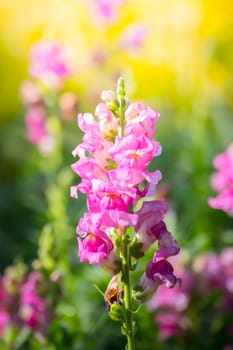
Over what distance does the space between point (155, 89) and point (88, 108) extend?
4.07 ft

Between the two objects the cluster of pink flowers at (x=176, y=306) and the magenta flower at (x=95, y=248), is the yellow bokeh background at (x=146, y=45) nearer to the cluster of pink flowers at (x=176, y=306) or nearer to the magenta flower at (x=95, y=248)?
the cluster of pink flowers at (x=176, y=306)

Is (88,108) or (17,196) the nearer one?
(17,196)

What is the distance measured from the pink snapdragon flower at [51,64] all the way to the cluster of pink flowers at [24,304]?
→ 92cm

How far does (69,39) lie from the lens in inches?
239

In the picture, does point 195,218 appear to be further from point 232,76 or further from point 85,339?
point 232,76

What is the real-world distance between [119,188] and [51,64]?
6.03 ft

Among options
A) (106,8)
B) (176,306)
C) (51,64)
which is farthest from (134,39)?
(176,306)

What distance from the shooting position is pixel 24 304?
8.98 ft

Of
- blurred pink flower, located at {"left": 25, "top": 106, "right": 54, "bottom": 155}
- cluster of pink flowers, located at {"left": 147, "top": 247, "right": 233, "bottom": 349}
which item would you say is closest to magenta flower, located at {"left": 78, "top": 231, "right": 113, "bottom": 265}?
cluster of pink flowers, located at {"left": 147, "top": 247, "right": 233, "bottom": 349}

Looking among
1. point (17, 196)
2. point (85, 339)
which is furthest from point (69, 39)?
point (85, 339)

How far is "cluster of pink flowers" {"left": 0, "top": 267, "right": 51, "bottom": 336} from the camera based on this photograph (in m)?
2.57

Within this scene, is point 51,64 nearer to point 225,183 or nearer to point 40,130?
point 40,130

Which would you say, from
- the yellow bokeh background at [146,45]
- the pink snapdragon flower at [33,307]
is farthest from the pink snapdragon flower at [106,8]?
the pink snapdragon flower at [33,307]

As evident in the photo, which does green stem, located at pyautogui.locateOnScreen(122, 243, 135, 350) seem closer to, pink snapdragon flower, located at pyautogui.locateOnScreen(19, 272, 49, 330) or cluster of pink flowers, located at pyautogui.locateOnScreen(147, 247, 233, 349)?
pink snapdragon flower, located at pyautogui.locateOnScreen(19, 272, 49, 330)
